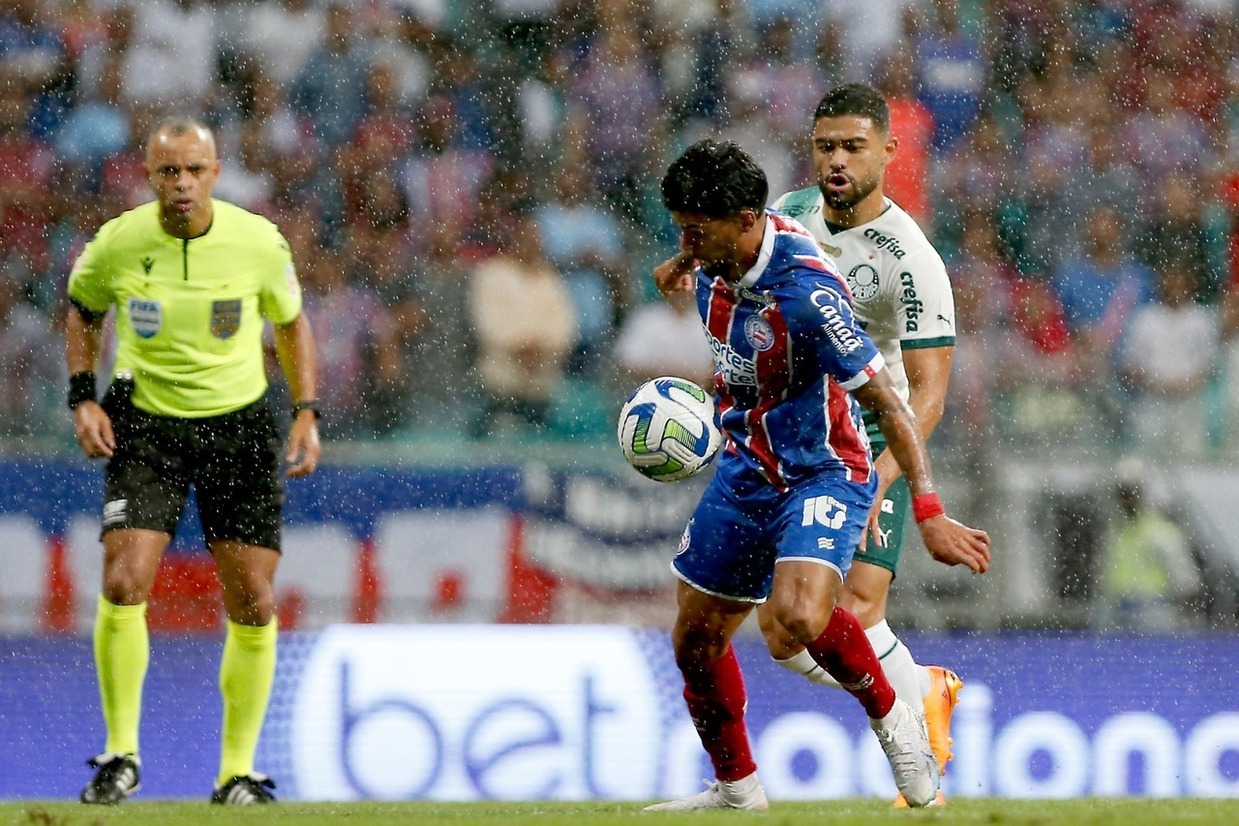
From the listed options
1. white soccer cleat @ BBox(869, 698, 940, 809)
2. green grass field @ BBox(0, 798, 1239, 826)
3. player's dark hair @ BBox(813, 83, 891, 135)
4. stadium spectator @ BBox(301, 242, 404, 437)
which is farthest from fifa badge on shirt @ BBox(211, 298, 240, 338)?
stadium spectator @ BBox(301, 242, 404, 437)

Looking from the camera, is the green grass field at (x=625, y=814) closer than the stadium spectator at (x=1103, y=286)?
Yes

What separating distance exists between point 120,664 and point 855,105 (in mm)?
3222

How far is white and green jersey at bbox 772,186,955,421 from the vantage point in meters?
6.95

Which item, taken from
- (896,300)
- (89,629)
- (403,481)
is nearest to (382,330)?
(403,481)

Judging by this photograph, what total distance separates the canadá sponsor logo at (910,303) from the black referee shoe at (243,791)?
286 cm

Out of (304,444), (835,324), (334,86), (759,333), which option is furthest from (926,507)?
(334,86)

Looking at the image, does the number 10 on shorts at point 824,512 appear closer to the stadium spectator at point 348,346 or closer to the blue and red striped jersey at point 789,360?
the blue and red striped jersey at point 789,360

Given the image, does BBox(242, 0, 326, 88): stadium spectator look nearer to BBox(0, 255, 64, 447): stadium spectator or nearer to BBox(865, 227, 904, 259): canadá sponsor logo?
BBox(0, 255, 64, 447): stadium spectator

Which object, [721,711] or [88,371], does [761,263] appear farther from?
[88,371]

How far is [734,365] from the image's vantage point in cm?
621

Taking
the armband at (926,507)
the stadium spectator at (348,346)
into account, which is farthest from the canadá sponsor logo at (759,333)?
the stadium spectator at (348,346)

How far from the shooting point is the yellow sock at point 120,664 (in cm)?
727

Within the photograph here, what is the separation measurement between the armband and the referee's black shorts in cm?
269

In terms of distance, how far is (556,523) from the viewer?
9.98 m
